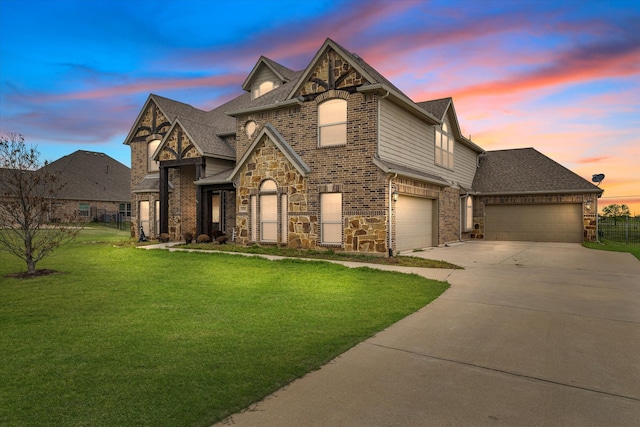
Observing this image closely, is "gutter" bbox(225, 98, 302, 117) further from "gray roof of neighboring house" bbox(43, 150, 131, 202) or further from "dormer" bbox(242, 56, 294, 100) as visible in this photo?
"gray roof of neighboring house" bbox(43, 150, 131, 202)

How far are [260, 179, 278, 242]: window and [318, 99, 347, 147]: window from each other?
3.18 m

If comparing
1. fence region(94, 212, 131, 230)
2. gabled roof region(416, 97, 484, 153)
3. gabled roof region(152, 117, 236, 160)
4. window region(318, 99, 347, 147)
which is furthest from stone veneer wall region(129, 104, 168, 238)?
fence region(94, 212, 131, 230)

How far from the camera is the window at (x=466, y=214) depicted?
2474 cm

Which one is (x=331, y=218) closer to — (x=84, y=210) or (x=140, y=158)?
(x=140, y=158)

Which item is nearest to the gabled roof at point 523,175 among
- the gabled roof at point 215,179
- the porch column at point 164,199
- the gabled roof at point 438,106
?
the gabled roof at point 438,106

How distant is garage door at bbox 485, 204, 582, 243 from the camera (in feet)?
76.9

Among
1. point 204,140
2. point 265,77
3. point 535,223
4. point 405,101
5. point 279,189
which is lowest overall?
point 535,223

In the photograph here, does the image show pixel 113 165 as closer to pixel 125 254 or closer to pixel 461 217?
pixel 125 254

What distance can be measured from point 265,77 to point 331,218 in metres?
12.6

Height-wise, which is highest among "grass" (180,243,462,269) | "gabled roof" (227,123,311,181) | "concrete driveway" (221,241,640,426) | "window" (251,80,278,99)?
"window" (251,80,278,99)

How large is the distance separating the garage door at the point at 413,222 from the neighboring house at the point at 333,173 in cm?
5

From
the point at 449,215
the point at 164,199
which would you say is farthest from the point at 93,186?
the point at 449,215

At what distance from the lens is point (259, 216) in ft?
59.3

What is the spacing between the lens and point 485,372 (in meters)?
4.21
